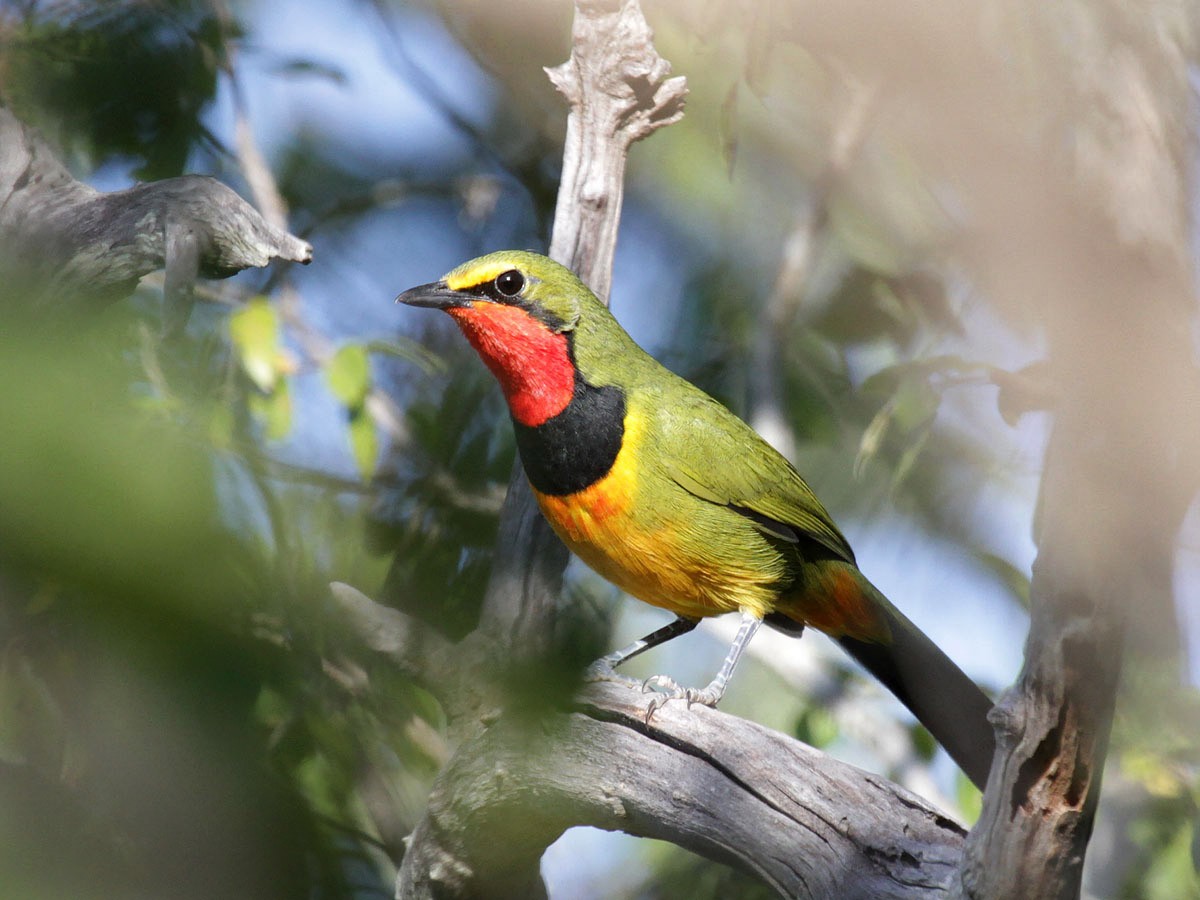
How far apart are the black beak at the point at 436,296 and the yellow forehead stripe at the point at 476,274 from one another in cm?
2

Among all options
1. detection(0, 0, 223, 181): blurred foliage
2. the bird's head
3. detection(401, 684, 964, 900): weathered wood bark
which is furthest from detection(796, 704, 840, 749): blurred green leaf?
detection(0, 0, 223, 181): blurred foliage

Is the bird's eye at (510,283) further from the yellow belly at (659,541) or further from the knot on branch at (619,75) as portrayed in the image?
the knot on branch at (619,75)

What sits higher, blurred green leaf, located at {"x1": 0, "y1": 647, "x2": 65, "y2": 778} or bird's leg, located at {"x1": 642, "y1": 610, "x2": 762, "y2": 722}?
bird's leg, located at {"x1": 642, "y1": 610, "x2": 762, "y2": 722}

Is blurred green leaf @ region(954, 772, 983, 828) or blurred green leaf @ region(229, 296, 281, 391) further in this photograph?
blurred green leaf @ region(954, 772, 983, 828)

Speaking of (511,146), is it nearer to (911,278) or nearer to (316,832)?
(911,278)

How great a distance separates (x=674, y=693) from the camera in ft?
10.1

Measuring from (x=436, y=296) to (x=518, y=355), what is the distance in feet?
0.97

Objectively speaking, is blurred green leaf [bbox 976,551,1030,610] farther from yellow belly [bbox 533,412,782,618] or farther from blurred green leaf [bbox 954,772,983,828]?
yellow belly [bbox 533,412,782,618]

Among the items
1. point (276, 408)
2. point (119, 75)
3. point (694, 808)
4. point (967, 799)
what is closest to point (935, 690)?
point (967, 799)

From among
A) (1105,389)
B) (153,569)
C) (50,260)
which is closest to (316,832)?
(50,260)

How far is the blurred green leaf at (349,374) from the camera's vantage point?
11.0ft

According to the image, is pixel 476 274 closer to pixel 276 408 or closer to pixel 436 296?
pixel 436 296

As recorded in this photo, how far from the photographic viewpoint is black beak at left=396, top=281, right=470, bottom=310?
9.95ft

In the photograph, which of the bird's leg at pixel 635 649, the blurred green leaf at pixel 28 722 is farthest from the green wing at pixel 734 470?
the blurred green leaf at pixel 28 722
